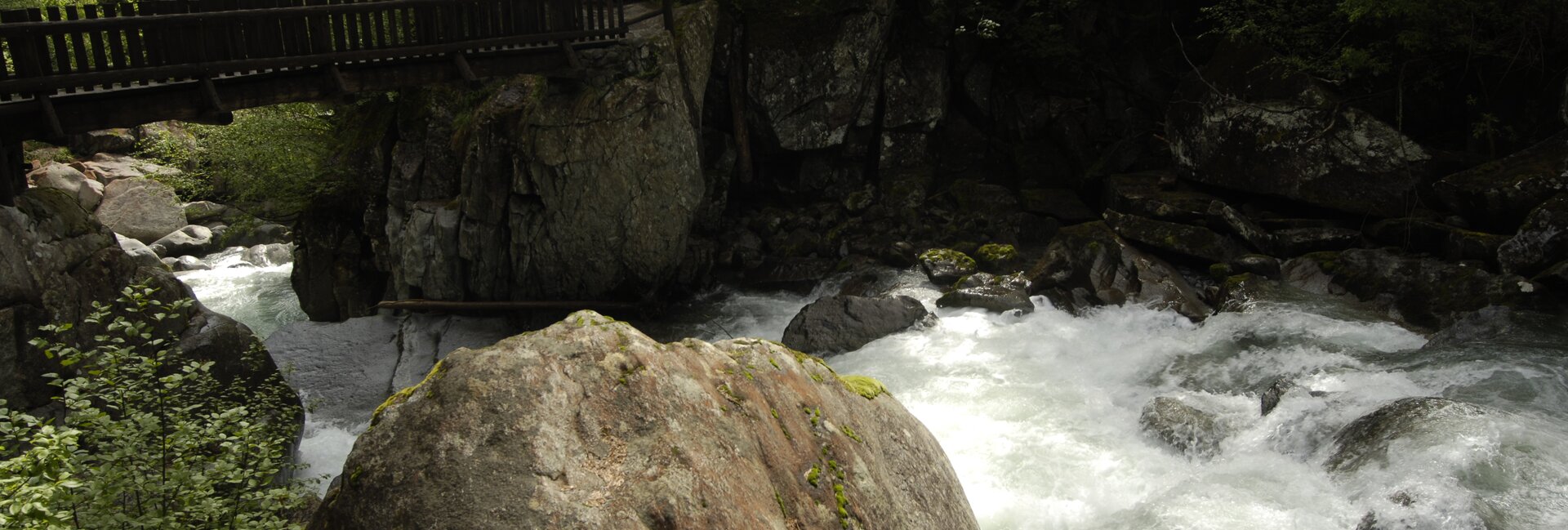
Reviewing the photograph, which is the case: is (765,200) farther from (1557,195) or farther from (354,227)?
(1557,195)

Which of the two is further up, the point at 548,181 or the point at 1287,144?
the point at 1287,144

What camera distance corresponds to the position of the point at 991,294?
16656mm

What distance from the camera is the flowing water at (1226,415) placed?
29.7 feet

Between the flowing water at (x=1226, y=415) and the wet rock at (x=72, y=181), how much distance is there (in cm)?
1737

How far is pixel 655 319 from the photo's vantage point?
1803cm

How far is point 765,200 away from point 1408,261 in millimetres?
12702

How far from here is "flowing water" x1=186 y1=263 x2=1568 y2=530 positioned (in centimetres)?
904

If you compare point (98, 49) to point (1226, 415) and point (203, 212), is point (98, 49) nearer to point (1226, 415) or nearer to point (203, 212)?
point (1226, 415)

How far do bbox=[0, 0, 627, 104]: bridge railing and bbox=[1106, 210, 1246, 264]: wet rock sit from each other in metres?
10.4

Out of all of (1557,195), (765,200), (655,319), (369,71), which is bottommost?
(655,319)

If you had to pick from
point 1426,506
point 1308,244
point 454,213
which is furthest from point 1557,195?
point 454,213

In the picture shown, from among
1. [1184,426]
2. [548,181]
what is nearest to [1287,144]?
[1184,426]

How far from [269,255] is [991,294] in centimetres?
1848

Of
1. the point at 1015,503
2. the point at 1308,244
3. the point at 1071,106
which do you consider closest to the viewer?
the point at 1015,503
